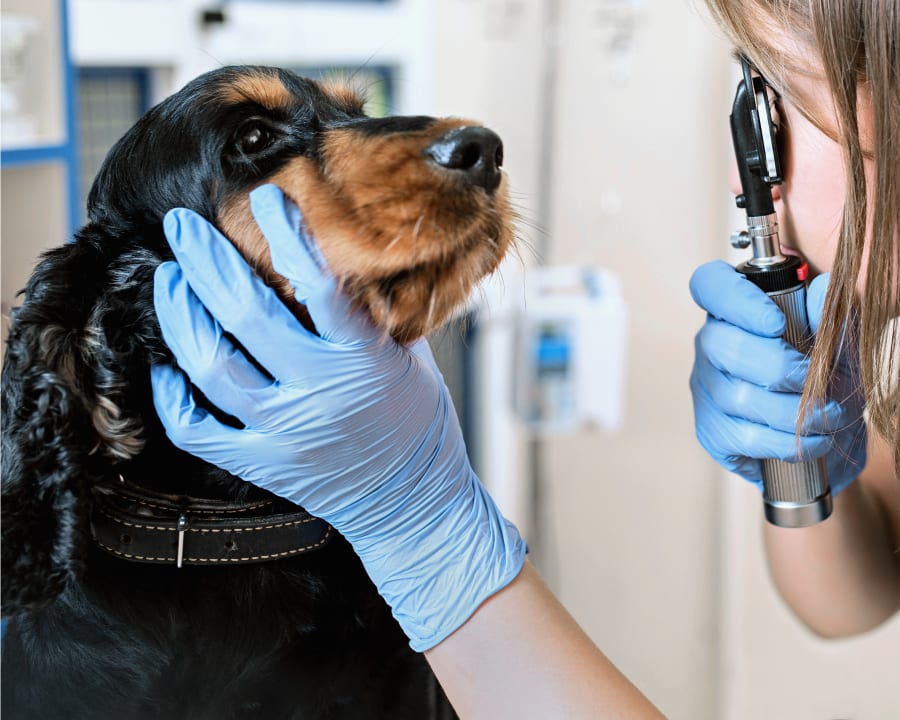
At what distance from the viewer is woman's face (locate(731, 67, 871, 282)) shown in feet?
2.95

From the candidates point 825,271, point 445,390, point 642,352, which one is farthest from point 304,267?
point 642,352

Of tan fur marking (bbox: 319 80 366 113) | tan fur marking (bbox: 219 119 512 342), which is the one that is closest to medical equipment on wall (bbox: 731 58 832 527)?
tan fur marking (bbox: 219 119 512 342)

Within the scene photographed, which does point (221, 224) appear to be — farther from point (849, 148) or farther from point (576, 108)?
point (576, 108)

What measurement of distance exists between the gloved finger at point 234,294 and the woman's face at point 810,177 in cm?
49

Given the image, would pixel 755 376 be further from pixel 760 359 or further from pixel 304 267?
pixel 304 267

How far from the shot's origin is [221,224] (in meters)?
0.85

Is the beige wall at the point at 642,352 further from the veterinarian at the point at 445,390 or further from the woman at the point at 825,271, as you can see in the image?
the veterinarian at the point at 445,390

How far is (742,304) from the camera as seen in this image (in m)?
0.99

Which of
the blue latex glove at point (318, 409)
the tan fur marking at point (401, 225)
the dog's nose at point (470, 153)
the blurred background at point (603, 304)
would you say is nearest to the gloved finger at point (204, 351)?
the blue latex glove at point (318, 409)

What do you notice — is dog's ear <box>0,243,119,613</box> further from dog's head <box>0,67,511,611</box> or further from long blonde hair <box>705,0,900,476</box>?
long blonde hair <box>705,0,900,476</box>

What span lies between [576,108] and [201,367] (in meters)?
1.73

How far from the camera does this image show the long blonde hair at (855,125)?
0.81 metres

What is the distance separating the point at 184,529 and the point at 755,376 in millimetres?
621

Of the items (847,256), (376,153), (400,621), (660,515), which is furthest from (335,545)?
(660,515)
